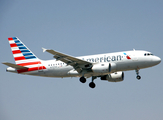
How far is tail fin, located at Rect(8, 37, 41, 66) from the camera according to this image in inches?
1667

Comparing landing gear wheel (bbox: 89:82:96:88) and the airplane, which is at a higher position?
the airplane

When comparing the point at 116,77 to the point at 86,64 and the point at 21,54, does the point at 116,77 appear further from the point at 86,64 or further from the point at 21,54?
the point at 21,54

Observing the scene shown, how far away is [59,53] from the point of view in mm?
35250

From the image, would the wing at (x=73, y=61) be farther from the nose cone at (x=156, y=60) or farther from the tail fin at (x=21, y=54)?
the nose cone at (x=156, y=60)

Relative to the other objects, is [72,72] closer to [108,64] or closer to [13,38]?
[108,64]

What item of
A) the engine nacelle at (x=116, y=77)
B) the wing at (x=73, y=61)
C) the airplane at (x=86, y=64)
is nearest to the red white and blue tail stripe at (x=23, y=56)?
the airplane at (x=86, y=64)

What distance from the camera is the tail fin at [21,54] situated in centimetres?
4234

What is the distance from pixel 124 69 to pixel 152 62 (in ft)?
13.2

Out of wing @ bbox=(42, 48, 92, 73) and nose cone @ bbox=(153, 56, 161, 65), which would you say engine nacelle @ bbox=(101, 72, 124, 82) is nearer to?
wing @ bbox=(42, 48, 92, 73)

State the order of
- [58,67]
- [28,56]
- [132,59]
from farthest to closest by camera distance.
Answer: [28,56] < [58,67] < [132,59]

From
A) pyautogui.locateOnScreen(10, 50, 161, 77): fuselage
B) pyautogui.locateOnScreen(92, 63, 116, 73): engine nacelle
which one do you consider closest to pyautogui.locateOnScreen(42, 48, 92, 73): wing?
pyautogui.locateOnScreen(10, 50, 161, 77): fuselage

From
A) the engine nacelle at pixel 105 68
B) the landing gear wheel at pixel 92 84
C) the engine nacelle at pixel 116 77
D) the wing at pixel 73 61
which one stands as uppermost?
the wing at pixel 73 61

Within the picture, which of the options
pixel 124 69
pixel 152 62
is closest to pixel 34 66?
pixel 124 69

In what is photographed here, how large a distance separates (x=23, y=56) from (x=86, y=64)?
11106 mm
